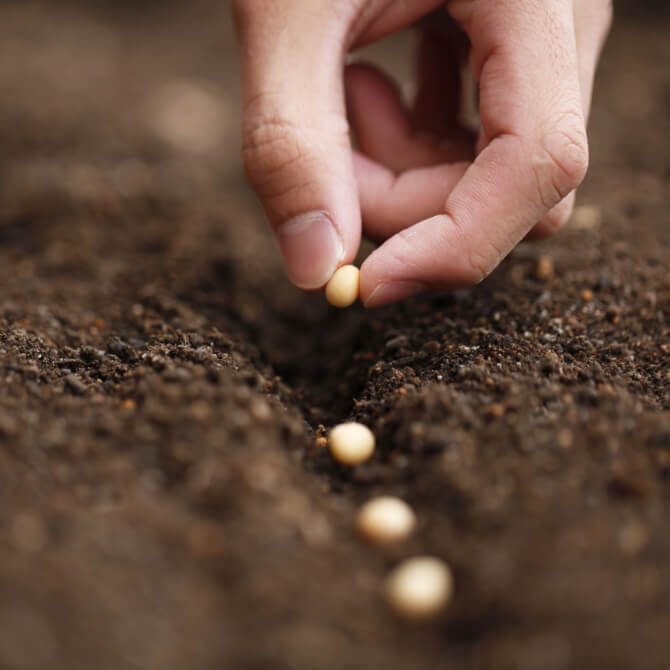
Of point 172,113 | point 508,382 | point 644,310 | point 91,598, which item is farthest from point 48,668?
point 172,113

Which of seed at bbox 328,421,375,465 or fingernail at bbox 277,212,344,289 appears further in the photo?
fingernail at bbox 277,212,344,289

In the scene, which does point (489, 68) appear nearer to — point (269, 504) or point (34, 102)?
point (269, 504)

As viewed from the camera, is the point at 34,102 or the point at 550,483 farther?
the point at 34,102

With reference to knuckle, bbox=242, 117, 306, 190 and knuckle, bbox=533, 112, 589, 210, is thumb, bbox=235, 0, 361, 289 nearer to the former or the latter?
knuckle, bbox=242, 117, 306, 190

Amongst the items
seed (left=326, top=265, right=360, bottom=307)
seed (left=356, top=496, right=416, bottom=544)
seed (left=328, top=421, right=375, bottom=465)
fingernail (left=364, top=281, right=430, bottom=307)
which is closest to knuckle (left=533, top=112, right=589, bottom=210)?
fingernail (left=364, top=281, right=430, bottom=307)

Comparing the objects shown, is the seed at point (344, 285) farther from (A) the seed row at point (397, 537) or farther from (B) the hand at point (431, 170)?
(A) the seed row at point (397, 537)

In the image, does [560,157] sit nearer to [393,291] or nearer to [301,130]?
[393,291]

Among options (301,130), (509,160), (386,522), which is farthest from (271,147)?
(386,522)
